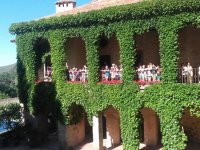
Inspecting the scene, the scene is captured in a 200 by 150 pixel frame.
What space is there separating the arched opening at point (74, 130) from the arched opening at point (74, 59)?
193 centimetres

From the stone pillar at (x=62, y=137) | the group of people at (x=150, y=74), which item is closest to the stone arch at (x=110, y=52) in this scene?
the group of people at (x=150, y=74)

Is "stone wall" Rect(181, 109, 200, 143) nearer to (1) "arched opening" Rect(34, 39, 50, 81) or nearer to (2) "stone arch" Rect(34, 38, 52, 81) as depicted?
(1) "arched opening" Rect(34, 39, 50, 81)

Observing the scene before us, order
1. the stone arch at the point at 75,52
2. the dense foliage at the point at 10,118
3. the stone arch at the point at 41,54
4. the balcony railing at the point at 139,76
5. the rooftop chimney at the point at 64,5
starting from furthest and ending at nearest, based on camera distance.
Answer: the rooftop chimney at the point at 64,5, the dense foliage at the point at 10,118, the stone arch at the point at 41,54, the stone arch at the point at 75,52, the balcony railing at the point at 139,76

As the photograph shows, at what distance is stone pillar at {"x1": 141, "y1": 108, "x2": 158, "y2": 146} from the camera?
24.2 metres

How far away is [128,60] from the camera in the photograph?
21266 mm

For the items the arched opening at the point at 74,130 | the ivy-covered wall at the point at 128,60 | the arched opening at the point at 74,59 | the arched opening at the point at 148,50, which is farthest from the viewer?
the arched opening at the point at 74,130

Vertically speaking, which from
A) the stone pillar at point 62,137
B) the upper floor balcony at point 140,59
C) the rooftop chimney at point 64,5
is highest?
the rooftop chimney at point 64,5

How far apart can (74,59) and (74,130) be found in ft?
16.5

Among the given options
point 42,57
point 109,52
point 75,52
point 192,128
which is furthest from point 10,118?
point 192,128

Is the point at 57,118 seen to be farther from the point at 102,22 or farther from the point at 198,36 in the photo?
the point at 198,36

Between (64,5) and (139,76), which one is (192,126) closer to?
(139,76)

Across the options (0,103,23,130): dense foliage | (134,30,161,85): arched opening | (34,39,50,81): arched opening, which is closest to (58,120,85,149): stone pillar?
(34,39,50,81): arched opening

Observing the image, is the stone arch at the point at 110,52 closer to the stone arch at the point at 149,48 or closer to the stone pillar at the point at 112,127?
the stone arch at the point at 149,48

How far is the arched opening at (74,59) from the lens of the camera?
24625mm
